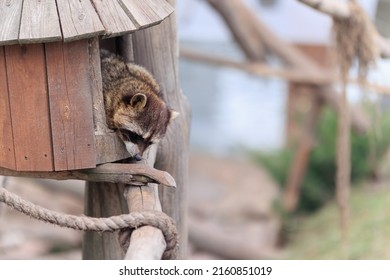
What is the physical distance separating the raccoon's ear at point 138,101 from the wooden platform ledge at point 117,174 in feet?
0.88

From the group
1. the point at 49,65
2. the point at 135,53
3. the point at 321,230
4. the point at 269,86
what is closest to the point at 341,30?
the point at 135,53

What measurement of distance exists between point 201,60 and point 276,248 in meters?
1.81

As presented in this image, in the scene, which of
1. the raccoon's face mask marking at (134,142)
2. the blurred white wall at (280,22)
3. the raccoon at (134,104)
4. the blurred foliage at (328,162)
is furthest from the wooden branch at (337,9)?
the blurred white wall at (280,22)

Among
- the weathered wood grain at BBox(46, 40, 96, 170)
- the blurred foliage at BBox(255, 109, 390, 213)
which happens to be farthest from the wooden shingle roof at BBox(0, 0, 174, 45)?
the blurred foliage at BBox(255, 109, 390, 213)

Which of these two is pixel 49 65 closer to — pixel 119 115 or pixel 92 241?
pixel 119 115

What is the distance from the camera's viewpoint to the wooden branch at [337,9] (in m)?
2.98

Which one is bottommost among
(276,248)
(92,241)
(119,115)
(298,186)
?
(276,248)

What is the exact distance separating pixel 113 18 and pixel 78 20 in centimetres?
10

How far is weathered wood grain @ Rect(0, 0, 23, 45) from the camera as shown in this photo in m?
1.76

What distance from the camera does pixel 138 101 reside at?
2.18m

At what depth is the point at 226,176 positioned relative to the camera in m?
8.30

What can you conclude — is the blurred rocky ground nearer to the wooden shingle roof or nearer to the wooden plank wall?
the wooden plank wall

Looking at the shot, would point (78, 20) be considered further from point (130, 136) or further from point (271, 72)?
point (271, 72)

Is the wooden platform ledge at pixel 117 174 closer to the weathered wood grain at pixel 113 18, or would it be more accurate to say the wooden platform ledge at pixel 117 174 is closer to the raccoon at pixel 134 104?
the raccoon at pixel 134 104
